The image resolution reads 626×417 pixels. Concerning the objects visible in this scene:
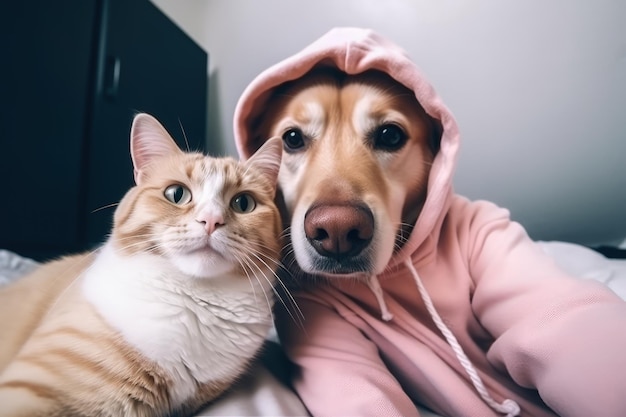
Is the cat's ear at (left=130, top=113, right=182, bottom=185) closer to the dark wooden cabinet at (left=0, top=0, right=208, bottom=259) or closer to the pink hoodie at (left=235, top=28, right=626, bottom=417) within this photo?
the pink hoodie at (left=235, top=28, right=626, bottom=417)

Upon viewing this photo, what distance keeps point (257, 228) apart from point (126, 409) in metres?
0.34

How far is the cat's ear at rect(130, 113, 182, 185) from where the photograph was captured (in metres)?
0.79

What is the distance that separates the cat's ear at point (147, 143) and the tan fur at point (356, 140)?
0.97 feet

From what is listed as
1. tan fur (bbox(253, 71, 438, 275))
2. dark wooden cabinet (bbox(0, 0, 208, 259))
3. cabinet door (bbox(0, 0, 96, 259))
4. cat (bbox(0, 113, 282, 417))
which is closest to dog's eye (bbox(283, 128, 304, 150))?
tan fur (bbox(253, 71, 438, 275))

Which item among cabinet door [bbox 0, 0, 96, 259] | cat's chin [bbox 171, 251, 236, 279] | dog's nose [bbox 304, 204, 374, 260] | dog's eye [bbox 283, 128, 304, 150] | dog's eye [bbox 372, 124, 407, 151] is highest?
dog's eye [bbox 372, 124, 407, 151]

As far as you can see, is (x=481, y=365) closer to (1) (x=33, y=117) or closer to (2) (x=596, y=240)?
(2) (x=596, y=240)

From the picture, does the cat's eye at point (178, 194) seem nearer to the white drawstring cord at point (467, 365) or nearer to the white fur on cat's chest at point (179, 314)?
the white fur on cat's chest at point (179, 314)

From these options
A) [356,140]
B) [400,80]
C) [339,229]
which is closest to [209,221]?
[339,229]

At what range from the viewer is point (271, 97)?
1.15 meters

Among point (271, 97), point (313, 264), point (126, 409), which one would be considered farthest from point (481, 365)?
point (271, 97)

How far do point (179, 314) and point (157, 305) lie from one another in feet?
0.12

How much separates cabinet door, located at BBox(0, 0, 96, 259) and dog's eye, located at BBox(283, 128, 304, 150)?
1264 millimetres

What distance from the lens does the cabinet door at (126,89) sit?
6.16 ft

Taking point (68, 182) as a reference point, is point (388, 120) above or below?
above
